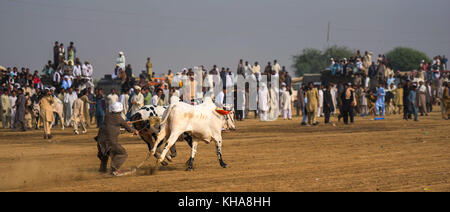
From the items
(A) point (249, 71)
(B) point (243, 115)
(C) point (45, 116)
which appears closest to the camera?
(C) point (45, 116)

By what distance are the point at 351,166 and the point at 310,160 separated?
1.51 m

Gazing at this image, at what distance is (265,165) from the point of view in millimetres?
12727

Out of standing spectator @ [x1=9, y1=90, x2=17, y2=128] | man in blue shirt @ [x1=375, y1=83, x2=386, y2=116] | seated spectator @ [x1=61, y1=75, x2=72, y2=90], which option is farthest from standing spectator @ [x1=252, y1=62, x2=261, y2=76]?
standing spectator @ [x1=9, y1=90, x2=17, y2=128]

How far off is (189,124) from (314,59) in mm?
100395

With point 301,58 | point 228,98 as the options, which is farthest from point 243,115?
point 301,58

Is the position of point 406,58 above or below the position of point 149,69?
above

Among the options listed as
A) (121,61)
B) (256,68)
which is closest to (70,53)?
(121,61)

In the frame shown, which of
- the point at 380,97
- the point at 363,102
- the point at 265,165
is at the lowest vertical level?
the point at 265,165

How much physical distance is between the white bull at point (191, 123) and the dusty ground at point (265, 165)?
0.63 m

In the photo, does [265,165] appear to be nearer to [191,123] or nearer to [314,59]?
[191,123]

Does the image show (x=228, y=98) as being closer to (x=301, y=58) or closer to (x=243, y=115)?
(x=243, y=115)

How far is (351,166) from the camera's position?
40.0 ft

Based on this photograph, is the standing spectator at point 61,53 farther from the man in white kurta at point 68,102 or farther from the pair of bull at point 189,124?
the pair of bull at point 189,124

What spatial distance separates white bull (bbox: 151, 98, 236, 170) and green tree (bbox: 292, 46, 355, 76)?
3691 inches
